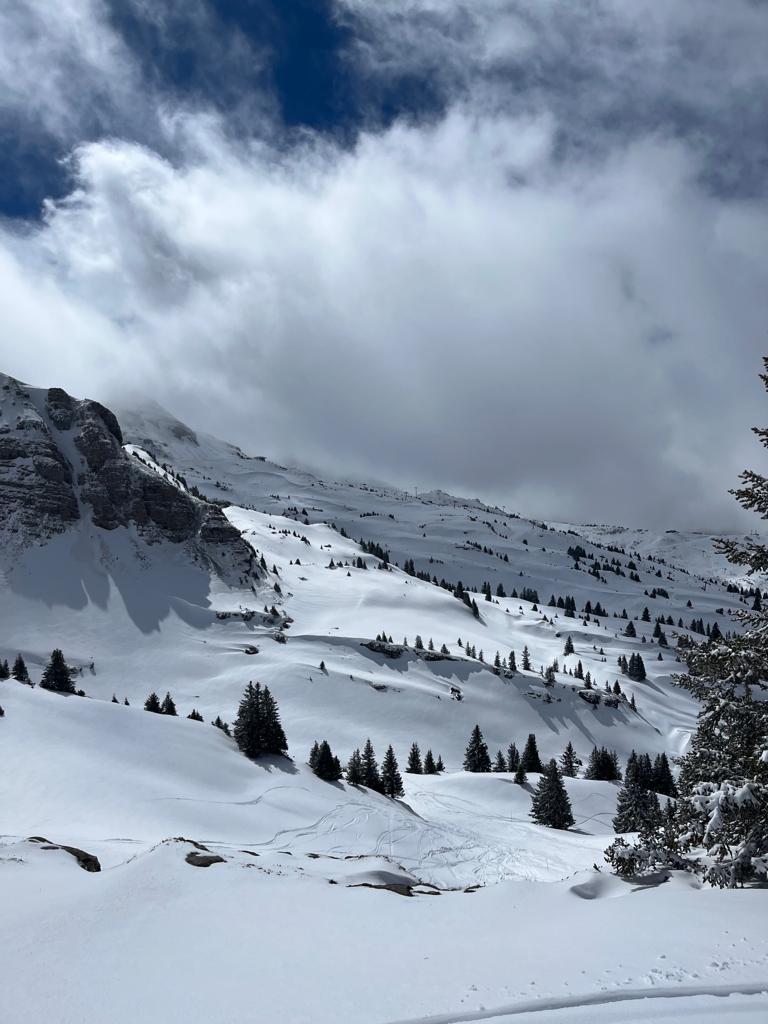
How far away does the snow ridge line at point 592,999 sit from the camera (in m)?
8.36

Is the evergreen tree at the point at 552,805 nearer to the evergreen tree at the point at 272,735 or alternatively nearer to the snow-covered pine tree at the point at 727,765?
the evergreen tree at the point at 272,735

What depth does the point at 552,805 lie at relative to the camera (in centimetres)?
6131

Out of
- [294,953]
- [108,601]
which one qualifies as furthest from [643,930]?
[108,601]

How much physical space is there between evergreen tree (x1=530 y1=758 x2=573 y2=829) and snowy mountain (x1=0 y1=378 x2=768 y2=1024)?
357cm

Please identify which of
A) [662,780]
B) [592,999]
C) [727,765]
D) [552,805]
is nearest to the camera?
[592,999]

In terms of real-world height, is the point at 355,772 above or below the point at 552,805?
below

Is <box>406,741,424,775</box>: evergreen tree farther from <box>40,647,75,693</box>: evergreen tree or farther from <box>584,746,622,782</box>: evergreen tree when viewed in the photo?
<box>40,647,75,693</box>: evergreen tree

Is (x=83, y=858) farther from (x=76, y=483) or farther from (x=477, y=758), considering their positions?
(x=76, y=483)

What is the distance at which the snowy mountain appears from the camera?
974 cm

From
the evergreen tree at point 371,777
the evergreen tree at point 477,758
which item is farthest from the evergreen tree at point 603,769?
the evergreen tree at point 371,777

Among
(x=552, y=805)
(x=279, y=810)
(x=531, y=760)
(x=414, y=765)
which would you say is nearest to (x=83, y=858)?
(x=279, y=810)

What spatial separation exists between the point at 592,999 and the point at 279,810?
39563 mm

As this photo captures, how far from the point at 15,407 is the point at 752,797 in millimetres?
189651

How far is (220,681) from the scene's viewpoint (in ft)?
354
